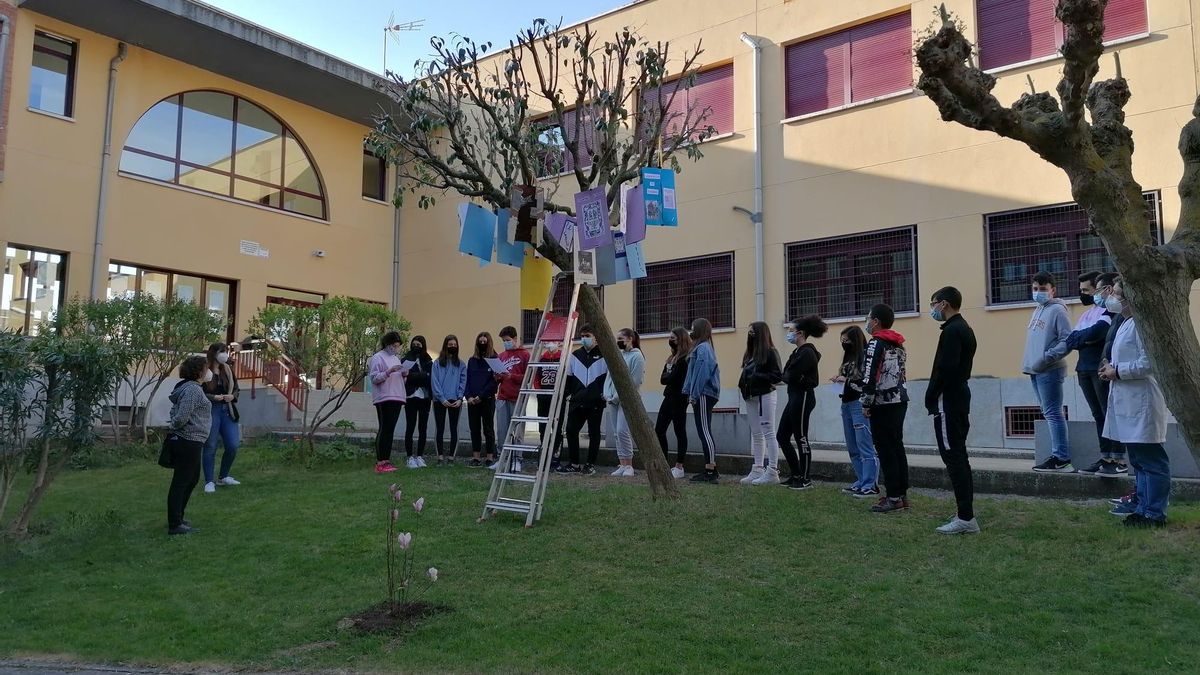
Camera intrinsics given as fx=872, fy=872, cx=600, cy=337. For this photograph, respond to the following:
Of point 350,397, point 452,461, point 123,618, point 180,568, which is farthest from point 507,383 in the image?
point 350,397

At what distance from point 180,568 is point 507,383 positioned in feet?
15.8

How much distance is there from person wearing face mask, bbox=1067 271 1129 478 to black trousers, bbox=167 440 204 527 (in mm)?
8358

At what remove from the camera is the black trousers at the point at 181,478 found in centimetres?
813

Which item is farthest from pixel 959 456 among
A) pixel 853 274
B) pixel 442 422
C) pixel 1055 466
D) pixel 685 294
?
pixel 685 294

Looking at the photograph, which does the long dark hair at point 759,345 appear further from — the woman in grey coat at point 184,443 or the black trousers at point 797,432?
the woman in grey coat at point 184,443

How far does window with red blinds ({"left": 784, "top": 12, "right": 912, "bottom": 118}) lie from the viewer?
14.9m

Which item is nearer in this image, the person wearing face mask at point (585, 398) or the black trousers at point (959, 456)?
the black trousers at point (959, 456)

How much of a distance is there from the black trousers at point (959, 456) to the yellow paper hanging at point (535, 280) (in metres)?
4.26

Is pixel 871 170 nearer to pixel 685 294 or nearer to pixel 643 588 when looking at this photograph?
pixel 685 294

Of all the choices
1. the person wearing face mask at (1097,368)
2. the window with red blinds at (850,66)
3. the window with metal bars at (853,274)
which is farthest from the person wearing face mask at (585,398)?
the window with red blinds at (850,66)

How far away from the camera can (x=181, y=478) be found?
26.8ft

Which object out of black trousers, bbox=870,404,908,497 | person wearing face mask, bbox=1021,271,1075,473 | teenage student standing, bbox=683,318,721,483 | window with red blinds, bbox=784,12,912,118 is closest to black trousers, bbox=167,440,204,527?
teenage student standing, bbox=683,318,721,483

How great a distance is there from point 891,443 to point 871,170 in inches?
339

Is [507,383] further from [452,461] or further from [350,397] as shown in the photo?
[350,397]
